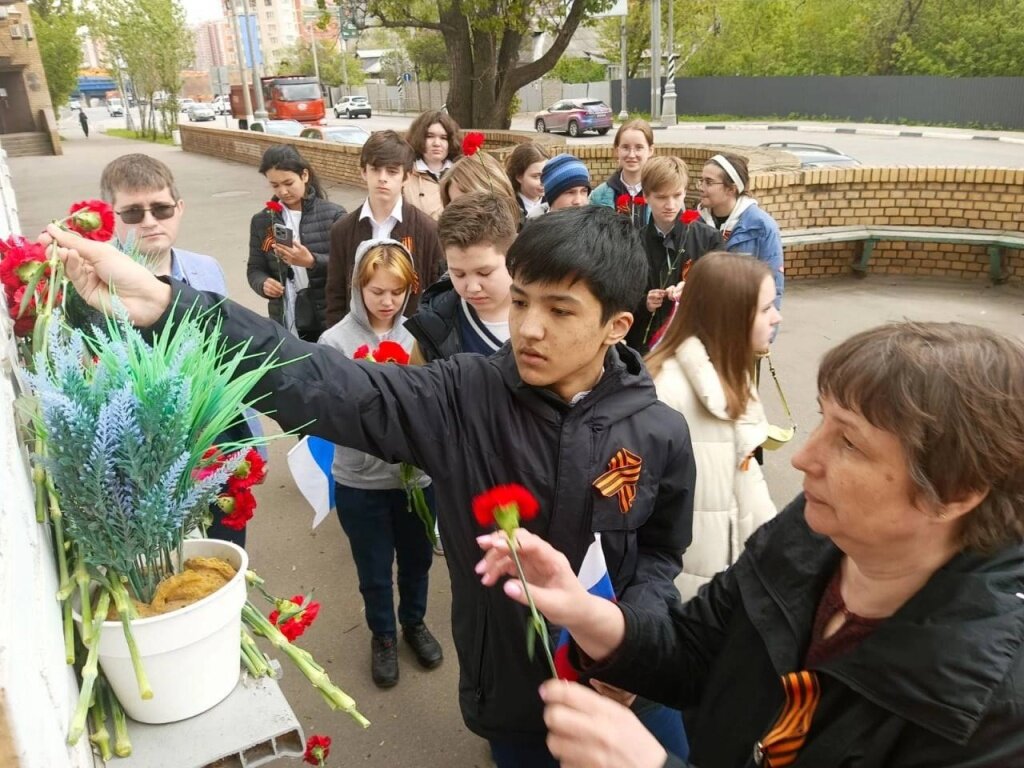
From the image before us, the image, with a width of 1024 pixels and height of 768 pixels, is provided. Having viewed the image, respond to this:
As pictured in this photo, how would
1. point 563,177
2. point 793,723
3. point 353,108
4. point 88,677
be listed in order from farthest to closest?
point 353,108 < point 563,177 < point 793,723 < point 88,677

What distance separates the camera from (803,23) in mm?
36562

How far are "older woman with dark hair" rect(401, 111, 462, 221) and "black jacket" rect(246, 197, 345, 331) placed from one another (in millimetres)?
781

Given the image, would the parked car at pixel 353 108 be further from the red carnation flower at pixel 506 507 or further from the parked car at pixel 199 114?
the red carnation flower at pixel 506 507

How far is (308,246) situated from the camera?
439 cm

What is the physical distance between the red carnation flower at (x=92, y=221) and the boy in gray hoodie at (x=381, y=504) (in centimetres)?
131

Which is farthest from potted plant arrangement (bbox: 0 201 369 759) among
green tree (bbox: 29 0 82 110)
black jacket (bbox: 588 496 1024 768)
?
green tree (bbox: 29 0 82 110)

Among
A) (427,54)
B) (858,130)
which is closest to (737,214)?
(858,130)

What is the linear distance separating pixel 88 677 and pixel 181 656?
6.1 inches

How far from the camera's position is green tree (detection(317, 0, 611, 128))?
12148mm

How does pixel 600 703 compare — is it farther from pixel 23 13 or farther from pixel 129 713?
pixel 23 13

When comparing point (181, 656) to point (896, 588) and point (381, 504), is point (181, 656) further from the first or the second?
point (381, 504)

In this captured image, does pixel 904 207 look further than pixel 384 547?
Yes

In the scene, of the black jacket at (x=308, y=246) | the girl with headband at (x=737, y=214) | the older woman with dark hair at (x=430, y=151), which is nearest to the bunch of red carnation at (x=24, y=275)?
the black jacket at (x=308, y=246)

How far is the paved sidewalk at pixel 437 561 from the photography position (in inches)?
109
